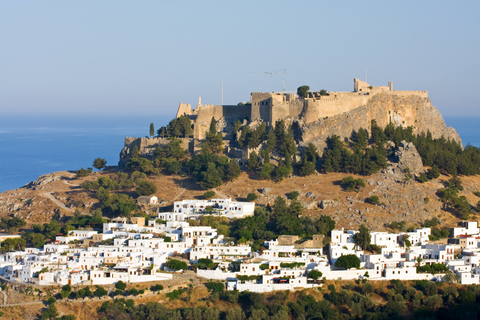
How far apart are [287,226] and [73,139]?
Answer: 339 ft

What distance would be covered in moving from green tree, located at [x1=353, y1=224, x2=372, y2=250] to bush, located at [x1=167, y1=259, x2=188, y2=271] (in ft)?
32.4

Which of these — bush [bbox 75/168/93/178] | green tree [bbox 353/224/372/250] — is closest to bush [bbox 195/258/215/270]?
green tree [bbox 353/224/372/250]

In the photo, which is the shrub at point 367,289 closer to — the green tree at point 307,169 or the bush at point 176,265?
the bush at point 176,265

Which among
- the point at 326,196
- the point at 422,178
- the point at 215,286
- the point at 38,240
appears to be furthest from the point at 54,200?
the point at 422,178

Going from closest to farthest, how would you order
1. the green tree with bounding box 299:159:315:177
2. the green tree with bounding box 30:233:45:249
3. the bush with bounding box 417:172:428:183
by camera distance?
1. the green tree with bounding box 30:233:45:249
2. the bush with bounding box 417:172:428:183
3. the green tree with bounding box 299:159:315:177

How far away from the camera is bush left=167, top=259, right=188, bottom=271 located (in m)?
46.7

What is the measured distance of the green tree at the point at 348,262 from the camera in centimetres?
4675

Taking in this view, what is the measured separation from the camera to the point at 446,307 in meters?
43.5

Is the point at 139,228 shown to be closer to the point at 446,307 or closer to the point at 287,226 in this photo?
the point at 287,226

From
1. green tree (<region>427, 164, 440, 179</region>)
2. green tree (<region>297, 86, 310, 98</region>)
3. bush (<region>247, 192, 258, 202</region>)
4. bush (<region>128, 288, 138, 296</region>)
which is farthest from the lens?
green tree (<region>297, 86, 310, 98</region>)

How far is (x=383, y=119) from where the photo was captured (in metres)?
65.5

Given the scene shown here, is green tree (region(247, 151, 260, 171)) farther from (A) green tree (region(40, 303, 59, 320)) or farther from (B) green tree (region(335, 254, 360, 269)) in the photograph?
(A) green tree (region(40, 303, 59, 320))

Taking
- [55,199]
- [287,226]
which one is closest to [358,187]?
[287,226]

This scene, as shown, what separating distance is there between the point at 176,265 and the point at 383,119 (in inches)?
969
